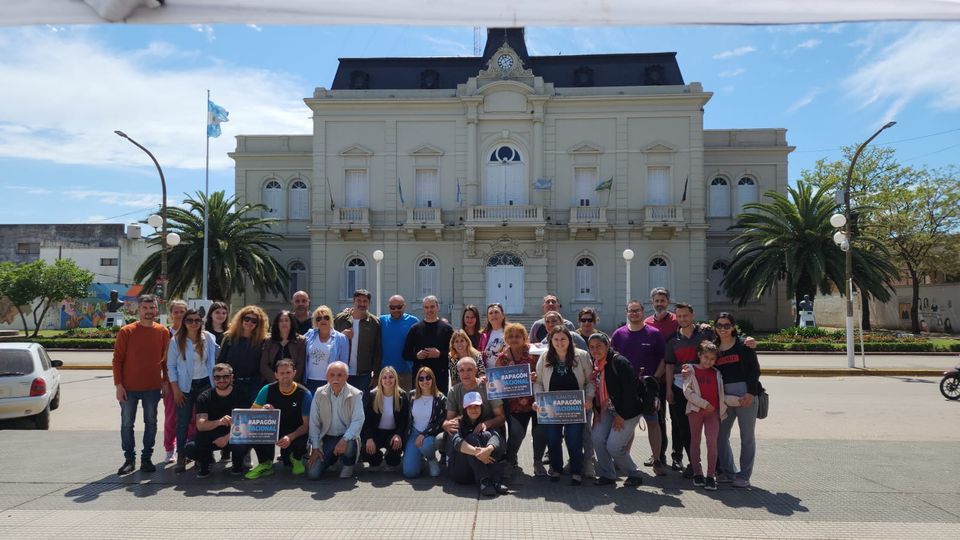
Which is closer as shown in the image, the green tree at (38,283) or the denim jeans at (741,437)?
the denim jeans at (741,437)

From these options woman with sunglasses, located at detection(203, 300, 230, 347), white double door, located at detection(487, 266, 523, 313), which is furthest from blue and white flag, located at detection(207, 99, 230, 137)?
woman with sunglasses, located at detection(203, 300, 230, 347)

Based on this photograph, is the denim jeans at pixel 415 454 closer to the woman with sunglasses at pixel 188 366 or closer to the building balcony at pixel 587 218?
the woman with sunglasses at pixel 188 366

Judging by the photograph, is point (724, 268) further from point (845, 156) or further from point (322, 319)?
point (322, 319)

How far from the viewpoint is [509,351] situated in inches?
317

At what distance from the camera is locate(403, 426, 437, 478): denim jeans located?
25.2 feet

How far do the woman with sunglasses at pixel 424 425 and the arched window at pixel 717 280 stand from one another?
30.4 metres

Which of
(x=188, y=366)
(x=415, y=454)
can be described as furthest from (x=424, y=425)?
(x=188, y=366)

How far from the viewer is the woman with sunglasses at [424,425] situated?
305 inches

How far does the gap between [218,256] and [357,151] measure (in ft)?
28.0

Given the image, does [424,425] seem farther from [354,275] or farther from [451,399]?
[354,275]

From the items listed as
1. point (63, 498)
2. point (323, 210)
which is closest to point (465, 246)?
point (323, 210)

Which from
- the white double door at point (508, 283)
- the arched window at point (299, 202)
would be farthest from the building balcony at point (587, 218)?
the arched window at point (299, 202)

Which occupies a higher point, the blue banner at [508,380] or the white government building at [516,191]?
the white government building at [516,191]

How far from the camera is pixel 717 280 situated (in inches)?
1419
